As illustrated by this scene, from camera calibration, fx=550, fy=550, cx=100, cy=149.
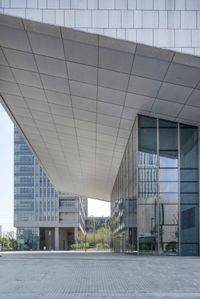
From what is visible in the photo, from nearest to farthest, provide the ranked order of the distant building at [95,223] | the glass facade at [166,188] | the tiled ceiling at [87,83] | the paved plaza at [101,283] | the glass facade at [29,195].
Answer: the paved plaza at [101,283]
the tiled ceiling at [87,83]
the glass facade at [166,188]
the glass facade at [29,195]
the distant building at [95,223]

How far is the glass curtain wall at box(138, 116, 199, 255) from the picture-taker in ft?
77.9

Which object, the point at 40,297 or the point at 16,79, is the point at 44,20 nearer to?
the point at 16,79

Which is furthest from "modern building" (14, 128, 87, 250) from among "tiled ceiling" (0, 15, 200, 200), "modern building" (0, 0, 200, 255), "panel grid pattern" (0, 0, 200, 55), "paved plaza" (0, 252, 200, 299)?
"paved plaza" (0, 252, 200, 299)

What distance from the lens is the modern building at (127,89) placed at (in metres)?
16.8

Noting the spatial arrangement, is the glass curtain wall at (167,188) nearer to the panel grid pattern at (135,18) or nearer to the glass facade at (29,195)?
the panel grid pattern at (135,18)

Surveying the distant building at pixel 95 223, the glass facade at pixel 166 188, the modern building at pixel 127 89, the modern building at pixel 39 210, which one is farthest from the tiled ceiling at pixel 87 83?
the distant building at pixel 95 223

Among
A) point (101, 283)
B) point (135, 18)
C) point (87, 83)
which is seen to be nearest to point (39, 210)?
point (87, 83)

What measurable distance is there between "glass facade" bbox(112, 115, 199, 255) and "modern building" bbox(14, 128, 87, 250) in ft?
302

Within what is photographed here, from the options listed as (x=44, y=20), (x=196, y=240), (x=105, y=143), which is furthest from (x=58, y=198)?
(x=44, y=20)

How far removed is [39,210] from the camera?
124 m

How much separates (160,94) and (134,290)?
1161cm

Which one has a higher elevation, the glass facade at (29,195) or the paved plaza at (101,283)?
the glass facade at (29,195)

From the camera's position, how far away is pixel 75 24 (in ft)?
54.7

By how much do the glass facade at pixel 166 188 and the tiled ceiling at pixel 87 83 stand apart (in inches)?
34.0
